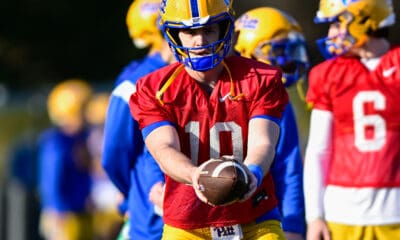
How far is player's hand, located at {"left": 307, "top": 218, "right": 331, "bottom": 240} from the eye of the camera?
8148 millimetres

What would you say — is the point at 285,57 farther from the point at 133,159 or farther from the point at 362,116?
the point at 133,159

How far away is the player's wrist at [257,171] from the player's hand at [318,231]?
171 cm

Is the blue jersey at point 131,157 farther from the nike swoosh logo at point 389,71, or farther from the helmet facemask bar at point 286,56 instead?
the nike swoosh logo at point 389,71

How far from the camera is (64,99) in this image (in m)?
16.6

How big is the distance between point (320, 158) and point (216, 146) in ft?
5.30

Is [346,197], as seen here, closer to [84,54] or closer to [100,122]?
[100,122]

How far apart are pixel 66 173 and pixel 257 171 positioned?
A: 9.35 m

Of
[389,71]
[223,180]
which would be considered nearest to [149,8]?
[389,71]

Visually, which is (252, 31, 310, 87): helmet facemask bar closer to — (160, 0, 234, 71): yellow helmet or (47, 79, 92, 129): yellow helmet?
(160, 0, 234, 71): yellow helmet

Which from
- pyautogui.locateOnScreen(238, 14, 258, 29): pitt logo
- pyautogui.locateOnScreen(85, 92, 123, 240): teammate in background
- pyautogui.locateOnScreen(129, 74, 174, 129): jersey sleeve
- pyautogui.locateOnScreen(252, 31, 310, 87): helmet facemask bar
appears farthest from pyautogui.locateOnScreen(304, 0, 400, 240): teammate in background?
pyautogui.locateOnScreen(85, 92, 123, 240): teammate in background

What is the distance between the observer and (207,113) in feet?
22.4

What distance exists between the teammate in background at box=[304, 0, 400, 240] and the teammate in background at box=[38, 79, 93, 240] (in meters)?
7.51

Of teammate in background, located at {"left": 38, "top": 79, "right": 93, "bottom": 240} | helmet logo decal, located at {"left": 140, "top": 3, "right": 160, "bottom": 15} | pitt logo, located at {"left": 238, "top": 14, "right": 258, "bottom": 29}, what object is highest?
pitt logo, located at {"left": 238, "top": 14, "right": 258, "bottom": 29}

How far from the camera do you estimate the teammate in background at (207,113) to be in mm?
6801
